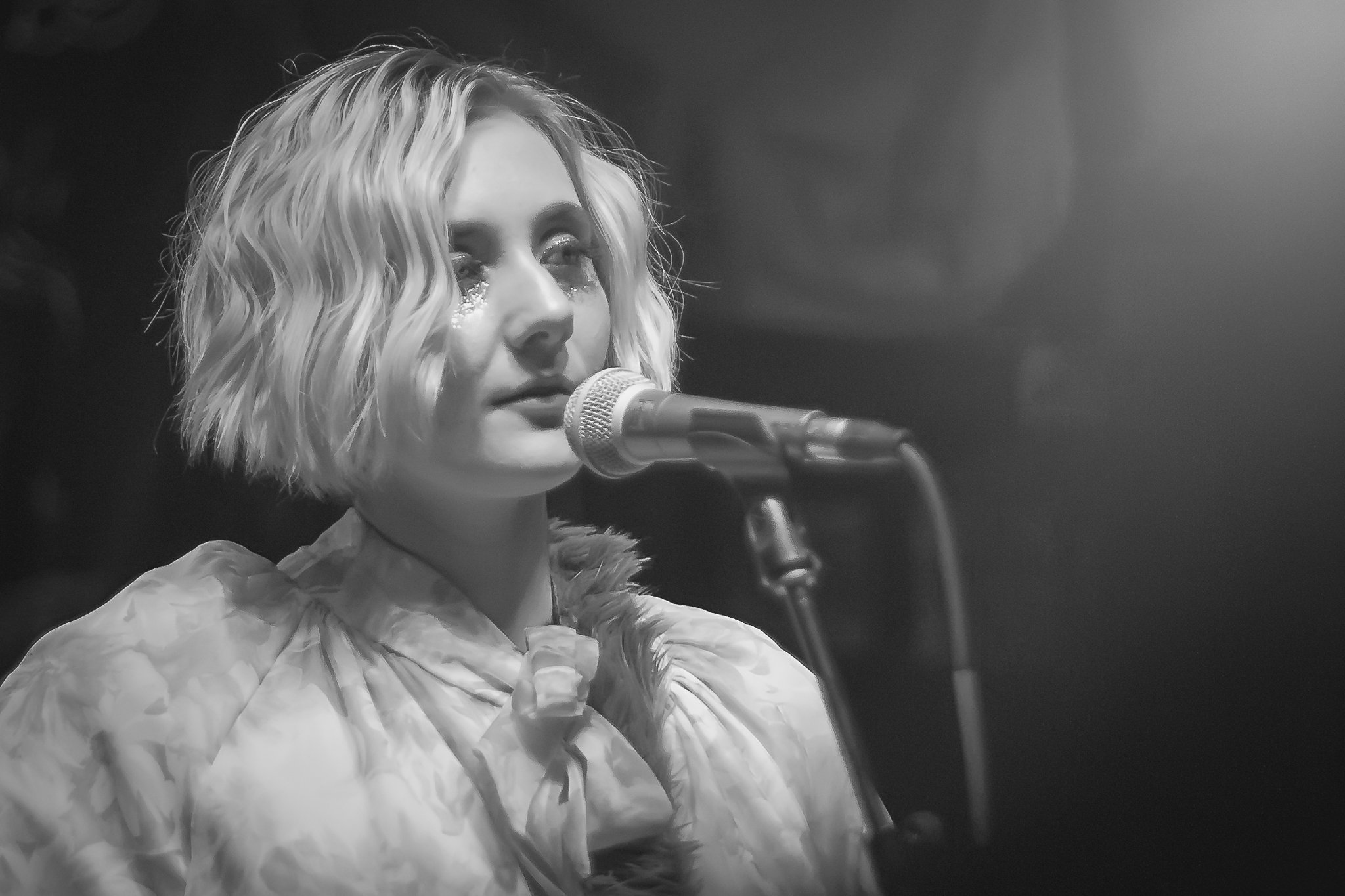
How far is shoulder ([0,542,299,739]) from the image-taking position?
2.84 ft

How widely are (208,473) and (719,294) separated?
19.3 inches

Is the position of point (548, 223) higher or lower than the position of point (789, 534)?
higher

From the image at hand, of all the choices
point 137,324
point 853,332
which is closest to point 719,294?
point 853,332

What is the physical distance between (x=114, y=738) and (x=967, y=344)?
735 mm

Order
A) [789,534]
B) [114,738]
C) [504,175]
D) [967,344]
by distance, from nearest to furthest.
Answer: [789,534]
[114,738]
[504,175]
[967,344]

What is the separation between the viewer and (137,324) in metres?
1.10

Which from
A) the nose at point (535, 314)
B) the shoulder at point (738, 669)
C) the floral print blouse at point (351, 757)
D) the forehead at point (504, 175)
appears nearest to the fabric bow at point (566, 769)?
the floral print blouse at point (351, 757)

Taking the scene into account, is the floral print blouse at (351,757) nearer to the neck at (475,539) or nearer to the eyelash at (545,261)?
the neck at (475,539)

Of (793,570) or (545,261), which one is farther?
(545,261)

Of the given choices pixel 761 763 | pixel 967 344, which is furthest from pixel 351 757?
pixel 967 344

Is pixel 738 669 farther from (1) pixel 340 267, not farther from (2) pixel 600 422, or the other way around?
(1) pixel 340 267

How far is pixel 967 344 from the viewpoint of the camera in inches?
41.6

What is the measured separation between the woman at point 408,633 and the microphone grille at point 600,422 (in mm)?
114

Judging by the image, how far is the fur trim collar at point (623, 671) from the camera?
0.91m
